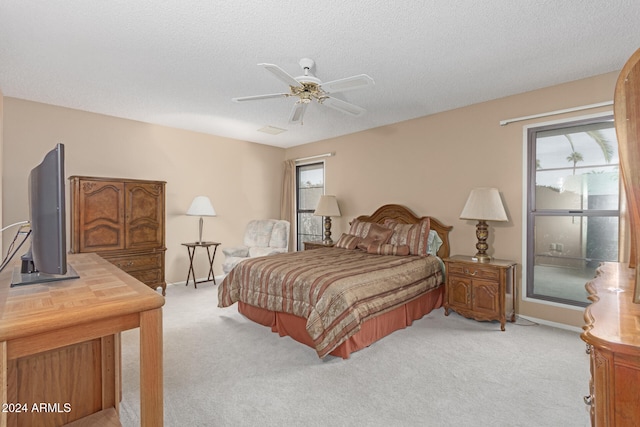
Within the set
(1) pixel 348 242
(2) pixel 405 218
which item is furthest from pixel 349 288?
(2) pixel 405 218

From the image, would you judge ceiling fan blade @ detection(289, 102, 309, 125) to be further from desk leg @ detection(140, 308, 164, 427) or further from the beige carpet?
desk leg @ detection(140, 308, 164, 427)

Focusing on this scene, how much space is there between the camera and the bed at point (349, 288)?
8.30ft

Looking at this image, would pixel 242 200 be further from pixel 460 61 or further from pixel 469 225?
pixel 460 61

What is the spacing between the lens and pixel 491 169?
3777mm

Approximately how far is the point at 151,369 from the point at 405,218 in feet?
13.1

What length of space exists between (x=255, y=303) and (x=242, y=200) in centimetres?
307

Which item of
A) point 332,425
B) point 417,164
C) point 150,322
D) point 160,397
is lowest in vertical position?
point 332,425

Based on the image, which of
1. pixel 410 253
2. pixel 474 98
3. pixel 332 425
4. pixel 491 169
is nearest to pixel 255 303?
pixel 332 425

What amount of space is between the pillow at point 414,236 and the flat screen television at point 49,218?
137 inches

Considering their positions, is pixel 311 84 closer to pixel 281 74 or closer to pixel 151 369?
pixel 281 74

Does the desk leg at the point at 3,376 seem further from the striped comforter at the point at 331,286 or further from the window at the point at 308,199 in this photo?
the window at the point at 308,199

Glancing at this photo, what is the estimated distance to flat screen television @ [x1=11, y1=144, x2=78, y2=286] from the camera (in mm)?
1158

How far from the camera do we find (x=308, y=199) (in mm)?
6270

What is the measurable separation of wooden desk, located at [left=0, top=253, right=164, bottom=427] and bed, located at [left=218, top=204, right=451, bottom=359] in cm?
147
